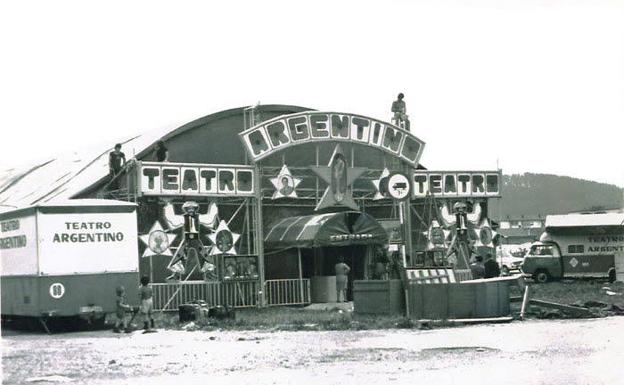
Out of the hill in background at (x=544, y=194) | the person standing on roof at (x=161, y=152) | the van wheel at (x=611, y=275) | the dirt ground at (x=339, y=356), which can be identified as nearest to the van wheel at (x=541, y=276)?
the van wheel at (x=611, y=275)

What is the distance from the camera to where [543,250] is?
54.2 m

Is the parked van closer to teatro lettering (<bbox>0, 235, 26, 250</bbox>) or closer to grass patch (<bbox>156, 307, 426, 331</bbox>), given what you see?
grass patch (<bbox>156, 307, 426, 331</bbox>)

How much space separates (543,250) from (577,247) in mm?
1969

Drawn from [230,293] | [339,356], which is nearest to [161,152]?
[230,293]

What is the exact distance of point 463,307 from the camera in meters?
24.0

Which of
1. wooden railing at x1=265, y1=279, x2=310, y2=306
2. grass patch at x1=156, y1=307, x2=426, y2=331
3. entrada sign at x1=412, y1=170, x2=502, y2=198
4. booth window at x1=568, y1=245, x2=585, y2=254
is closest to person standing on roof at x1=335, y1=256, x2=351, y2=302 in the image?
wooden railing at x1=265, y1=279, x2=310, y2=306

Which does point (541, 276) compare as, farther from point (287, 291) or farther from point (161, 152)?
point (161, 152)

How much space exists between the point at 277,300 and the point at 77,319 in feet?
34.1

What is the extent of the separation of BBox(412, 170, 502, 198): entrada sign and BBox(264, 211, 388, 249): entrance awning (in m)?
4.16

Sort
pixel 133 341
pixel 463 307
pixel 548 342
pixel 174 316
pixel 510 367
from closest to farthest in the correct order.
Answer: pixel 510 367
pixel 548 342
pixel 133 341
pixel 463 307
pixel 174 316

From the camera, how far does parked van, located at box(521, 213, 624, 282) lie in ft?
172

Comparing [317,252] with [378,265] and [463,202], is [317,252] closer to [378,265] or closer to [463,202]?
[378,265]

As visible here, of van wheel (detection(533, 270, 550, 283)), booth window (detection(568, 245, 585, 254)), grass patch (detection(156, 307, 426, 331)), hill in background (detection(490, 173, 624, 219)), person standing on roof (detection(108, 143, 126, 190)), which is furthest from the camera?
hill in background (detection(490, 173, 624, 219))

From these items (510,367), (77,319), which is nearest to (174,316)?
(77,319)
